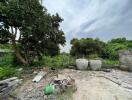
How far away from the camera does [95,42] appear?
2055cm

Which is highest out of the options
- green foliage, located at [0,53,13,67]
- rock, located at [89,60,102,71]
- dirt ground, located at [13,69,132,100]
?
green foliage, located at [0,53,13,67]

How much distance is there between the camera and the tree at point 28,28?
10.9m

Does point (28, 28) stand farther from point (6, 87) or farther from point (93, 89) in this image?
point (93, 89)

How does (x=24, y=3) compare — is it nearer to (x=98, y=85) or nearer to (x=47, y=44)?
(x=47, y=44)

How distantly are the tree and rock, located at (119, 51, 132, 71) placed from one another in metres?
3.86

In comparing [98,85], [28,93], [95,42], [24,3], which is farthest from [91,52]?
[28,93]

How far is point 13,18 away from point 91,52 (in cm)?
1072

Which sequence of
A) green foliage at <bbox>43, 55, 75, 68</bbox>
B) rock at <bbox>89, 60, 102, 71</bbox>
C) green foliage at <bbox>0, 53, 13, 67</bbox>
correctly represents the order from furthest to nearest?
green foliage at <bbox>0, 53, 13, 67</bbox> → green foliage at <bbox>43, 55, 75, 68</bbox> → rock at <bbox>89, 60, 102, 71</bbox>

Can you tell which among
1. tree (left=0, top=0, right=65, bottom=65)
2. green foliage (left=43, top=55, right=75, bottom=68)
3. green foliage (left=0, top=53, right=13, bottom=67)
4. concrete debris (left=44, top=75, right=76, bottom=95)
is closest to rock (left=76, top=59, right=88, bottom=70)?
green foliage (left=43, top=55, right=75, bottom=68)

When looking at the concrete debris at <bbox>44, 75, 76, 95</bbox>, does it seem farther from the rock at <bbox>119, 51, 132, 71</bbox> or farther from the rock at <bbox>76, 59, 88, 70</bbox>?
the rock at <bbox>119, 51, 132, 71</bbox>

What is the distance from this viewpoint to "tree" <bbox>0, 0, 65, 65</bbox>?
1085 cm

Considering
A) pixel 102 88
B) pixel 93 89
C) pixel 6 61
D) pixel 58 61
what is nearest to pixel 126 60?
pixel 58 61

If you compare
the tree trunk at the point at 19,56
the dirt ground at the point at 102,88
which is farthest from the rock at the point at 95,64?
the tree trunk at the point at 19,56

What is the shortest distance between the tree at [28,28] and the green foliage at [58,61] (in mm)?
882
